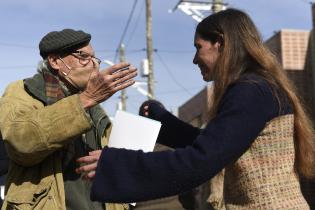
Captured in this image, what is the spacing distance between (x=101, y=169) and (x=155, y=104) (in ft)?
5.15

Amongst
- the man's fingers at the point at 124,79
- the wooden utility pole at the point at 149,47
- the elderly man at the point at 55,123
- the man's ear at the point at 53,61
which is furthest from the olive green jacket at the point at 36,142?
the wooden utility pole at the point at 149,47

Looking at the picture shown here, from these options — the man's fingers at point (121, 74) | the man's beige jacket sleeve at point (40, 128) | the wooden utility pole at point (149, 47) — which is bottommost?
the wooden utility pole at point (149, 47)

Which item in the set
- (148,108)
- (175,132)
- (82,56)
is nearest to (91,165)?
(175,132)

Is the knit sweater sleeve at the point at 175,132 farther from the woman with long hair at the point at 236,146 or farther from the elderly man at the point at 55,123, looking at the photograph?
the woman with long hair at the point at 236,146

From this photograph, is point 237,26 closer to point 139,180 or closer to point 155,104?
point 139,180

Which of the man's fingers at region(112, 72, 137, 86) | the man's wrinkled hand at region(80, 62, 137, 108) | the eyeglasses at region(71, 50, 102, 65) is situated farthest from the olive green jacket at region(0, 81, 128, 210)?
the eyeglasses at region(71, 50, 102, 65)

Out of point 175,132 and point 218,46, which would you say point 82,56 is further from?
point 218,46

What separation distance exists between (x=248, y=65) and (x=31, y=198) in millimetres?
1357

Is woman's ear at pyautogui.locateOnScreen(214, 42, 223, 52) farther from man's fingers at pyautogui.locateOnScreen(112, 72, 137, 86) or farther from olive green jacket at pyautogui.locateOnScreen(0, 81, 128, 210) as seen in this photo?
olive green jacket at pyautogui.locateOnScreen(0, 81, 128, 210)

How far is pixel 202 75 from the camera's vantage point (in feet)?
9.15

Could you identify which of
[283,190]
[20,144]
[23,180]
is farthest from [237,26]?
[23,180]

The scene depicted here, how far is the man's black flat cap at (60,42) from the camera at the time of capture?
3.80 metres

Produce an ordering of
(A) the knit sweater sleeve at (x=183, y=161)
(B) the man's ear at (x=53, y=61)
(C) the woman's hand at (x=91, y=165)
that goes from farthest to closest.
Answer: (B) the man's ear at (x=53, y=61) < (C) the woman's hand at (x=91, y=165) < (A) the knit sweater sleeve at (x=183, y=161)

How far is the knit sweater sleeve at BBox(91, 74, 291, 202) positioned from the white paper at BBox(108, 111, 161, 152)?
0.92 metres
